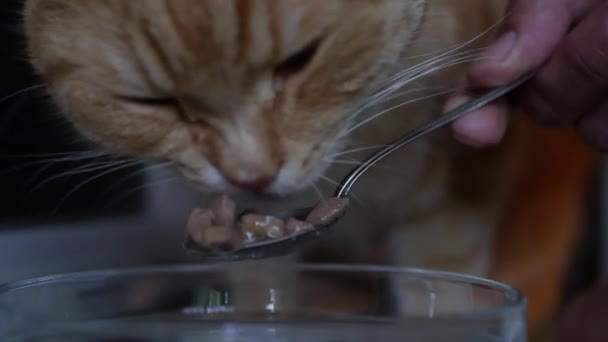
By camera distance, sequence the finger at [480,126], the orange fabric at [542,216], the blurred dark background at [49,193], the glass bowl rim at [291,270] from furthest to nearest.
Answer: the orange fabric at [542,216] → the blurred dark background at [49,193] → the finger at [480,126] → the glass bowl rim at [291,270]

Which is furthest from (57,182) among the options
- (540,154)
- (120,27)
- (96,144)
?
(540,154)

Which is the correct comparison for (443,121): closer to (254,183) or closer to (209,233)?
(254,183)

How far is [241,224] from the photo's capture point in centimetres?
68

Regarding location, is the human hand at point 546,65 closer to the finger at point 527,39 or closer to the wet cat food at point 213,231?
the finger at point 527,39

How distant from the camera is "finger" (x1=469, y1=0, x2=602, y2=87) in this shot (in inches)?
33.2

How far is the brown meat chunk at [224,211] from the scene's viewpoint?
2.20ft

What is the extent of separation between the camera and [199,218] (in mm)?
656

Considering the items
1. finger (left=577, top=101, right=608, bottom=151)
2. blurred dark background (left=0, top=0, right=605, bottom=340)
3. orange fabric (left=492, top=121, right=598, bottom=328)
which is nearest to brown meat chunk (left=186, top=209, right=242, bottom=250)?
blurred dark background (left=0, top=0, right=605, bottom=340)

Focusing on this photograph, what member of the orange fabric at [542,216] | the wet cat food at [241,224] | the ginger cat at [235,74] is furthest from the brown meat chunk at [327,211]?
the orange fabric at [542,216]

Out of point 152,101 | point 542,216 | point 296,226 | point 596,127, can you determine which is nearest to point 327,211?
point 296,226

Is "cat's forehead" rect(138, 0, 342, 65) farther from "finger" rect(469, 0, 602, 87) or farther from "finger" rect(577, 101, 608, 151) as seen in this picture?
"finger" rect(577, 101, 608, 151)

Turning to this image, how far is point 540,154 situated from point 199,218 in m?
1.06

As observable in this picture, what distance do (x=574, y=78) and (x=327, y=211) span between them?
1.13 ft

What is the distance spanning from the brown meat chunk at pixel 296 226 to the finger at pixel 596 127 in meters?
0.43
